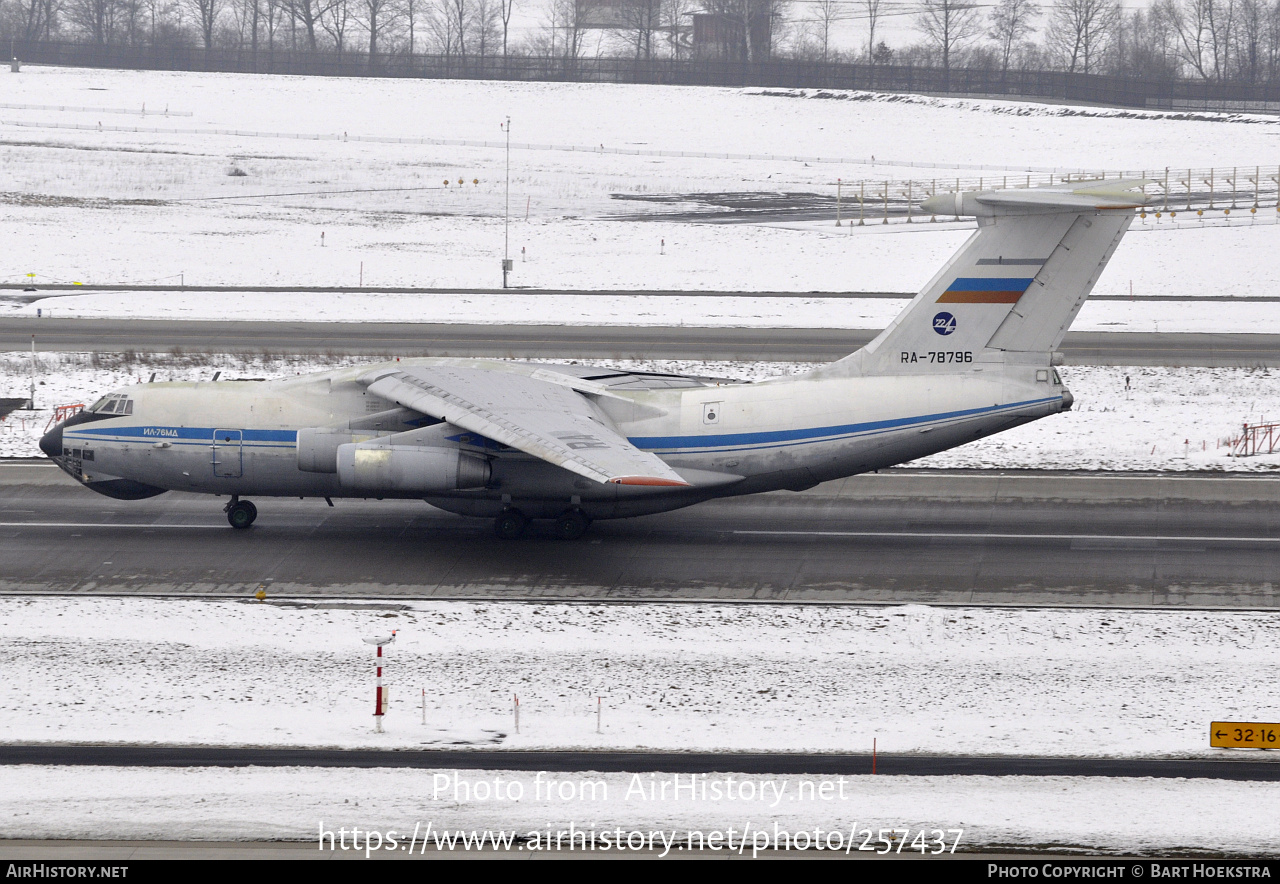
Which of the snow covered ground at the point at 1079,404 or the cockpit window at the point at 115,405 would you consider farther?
the snow covered ground at the point at 1079,404

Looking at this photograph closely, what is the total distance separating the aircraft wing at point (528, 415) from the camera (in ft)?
70.3

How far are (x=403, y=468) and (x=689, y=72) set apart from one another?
11000 cm

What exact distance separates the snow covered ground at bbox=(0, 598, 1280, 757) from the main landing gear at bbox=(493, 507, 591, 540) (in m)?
3.54

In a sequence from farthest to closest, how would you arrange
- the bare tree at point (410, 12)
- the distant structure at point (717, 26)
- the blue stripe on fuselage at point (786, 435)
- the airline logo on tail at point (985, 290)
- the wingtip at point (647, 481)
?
the bare tree at point (410, 12) < the distant structure at point (717, 26) < the blue stripe on fuselage at point (786, 435) < the airline logo on tail at point (985, 290) < the wingtip at point (647, 481)

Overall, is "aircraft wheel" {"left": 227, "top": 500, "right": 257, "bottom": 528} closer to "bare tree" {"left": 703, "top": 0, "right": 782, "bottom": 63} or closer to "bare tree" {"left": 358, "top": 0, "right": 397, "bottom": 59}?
"bare tree" {"left": 358, "top": 0, "right": 397, "bottom": 59}

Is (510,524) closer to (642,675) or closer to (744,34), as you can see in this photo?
(642,675)

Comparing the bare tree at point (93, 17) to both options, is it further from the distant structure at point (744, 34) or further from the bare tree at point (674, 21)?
the distant structure at point (744, 34)

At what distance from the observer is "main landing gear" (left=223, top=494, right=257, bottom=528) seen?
26844 millimetres

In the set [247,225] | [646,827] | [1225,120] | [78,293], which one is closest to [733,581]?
[646,827]

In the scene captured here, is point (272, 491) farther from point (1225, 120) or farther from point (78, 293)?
point (1225, 120)

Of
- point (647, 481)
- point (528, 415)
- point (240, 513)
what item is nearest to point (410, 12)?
point (240, 513)

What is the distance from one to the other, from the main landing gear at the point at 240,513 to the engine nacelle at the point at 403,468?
9.98ft

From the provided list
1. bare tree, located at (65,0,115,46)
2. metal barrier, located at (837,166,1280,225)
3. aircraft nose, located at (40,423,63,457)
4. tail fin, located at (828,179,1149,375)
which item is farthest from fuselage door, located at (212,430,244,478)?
bare tree, located at (65,0,115,46)

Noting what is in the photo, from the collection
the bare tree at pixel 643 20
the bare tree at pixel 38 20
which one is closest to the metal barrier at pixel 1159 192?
the bare tree at pixel 643 20
